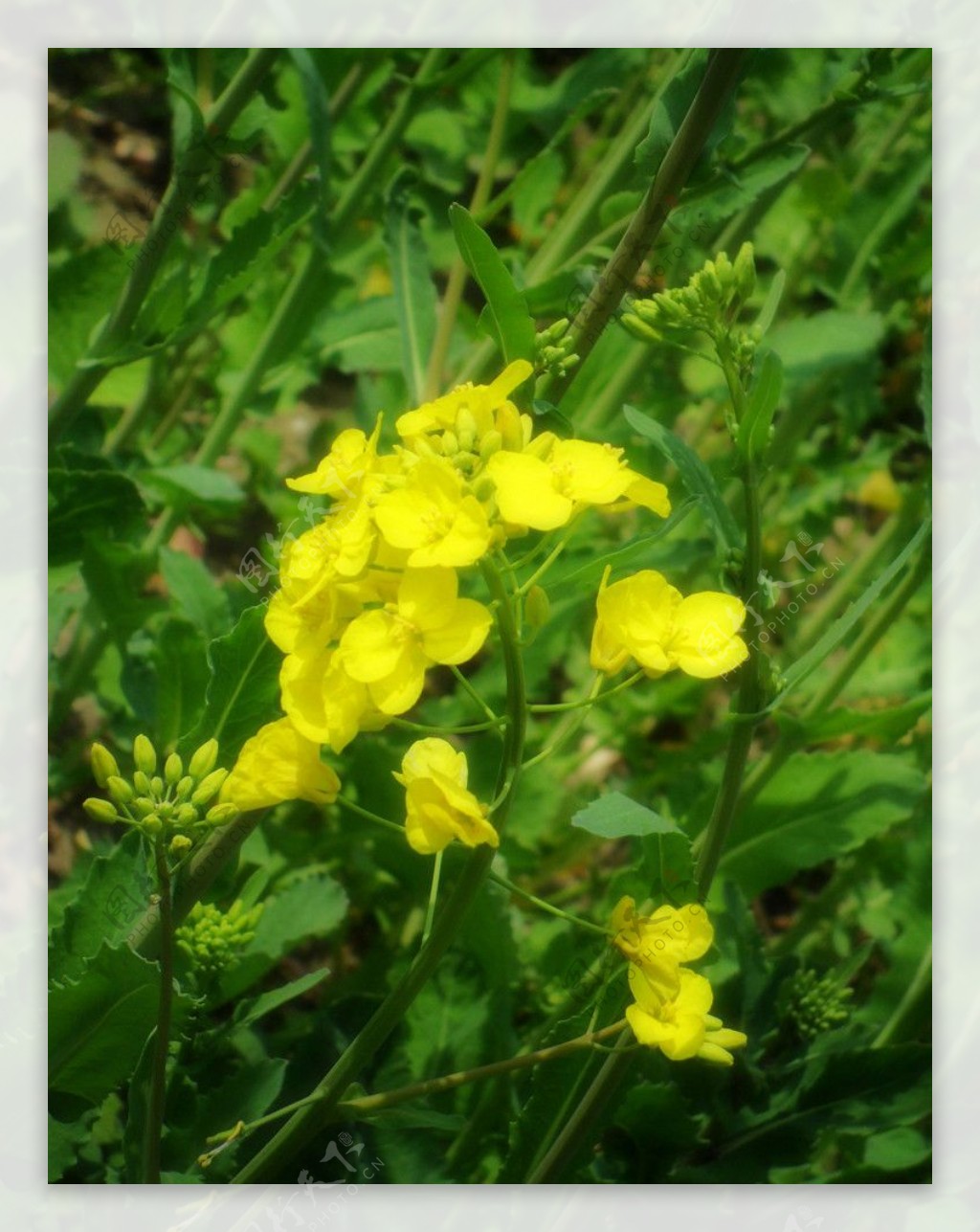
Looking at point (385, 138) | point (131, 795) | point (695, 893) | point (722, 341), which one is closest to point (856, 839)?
point (695, 893)

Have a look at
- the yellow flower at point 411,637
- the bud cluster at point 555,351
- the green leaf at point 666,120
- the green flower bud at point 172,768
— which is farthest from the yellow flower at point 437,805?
the green leaf at point 666,120

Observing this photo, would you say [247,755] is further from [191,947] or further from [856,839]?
[856,839]

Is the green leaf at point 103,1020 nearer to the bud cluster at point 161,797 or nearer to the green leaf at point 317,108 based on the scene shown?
the bud cluster at point 161,797

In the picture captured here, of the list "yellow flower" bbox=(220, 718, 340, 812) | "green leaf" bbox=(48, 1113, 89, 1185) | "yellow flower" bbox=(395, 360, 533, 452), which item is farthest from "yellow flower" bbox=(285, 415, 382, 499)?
"green leaf" bbox=(48, 1113, 89, 1185)

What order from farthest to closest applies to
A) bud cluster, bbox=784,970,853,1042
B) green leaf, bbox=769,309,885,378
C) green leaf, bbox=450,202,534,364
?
green leaf, bbox=769,309,885,378
bud cluster, bbox=784,970,853,1042
green leaf, bbox=450,202,534,364

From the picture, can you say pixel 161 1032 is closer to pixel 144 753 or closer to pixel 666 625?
pixel 144 753

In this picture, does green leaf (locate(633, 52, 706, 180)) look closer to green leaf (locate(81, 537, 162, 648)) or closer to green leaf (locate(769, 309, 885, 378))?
green leaf (locate(769, 309, 885, 378))
